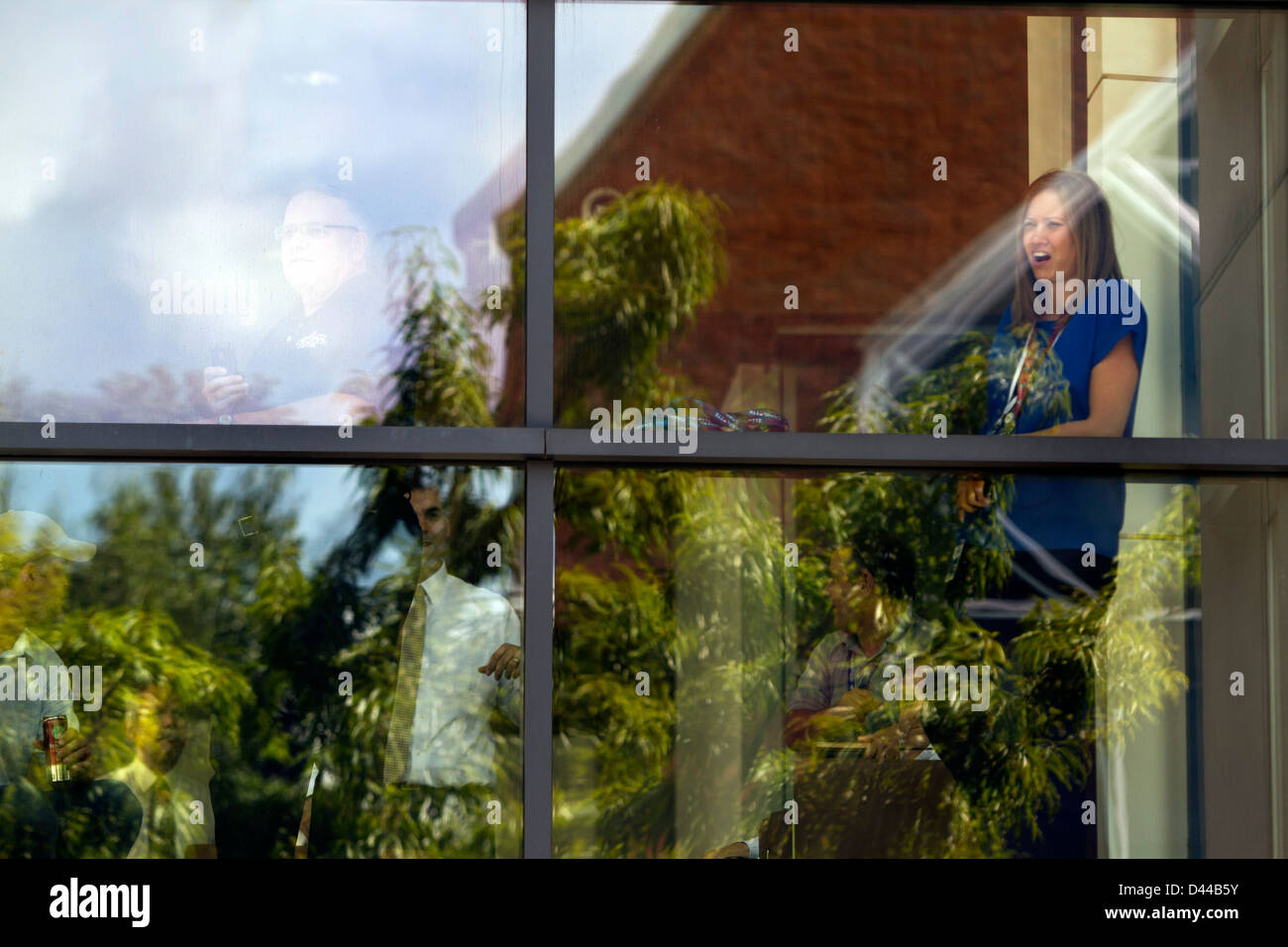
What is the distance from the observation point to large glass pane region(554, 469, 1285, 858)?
3.82m

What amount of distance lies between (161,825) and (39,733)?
15.6 inches

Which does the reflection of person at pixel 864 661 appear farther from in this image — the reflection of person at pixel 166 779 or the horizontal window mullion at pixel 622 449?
the reflection of person at pixel 166 779

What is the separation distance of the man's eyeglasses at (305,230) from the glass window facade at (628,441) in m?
0.02

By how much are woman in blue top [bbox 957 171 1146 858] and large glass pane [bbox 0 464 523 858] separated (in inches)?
54.1

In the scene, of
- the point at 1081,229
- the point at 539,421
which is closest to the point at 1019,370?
the point at 1081,229

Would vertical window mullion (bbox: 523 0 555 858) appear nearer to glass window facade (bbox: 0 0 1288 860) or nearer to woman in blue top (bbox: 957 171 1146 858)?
glass window facade (bbox: 0 0 1288 860)

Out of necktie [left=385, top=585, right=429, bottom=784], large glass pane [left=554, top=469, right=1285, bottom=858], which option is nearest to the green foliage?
large glass pane [left=554, top=469, right=1285, bottom=858]

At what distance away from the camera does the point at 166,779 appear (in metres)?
3.72

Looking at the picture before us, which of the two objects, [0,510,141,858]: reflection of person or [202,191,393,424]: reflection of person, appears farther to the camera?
[202,191,393,424]: reflection of person

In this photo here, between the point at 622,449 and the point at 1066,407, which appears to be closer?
the point at 622,449

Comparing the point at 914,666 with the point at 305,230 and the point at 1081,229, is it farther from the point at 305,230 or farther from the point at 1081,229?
the point at 305,230
